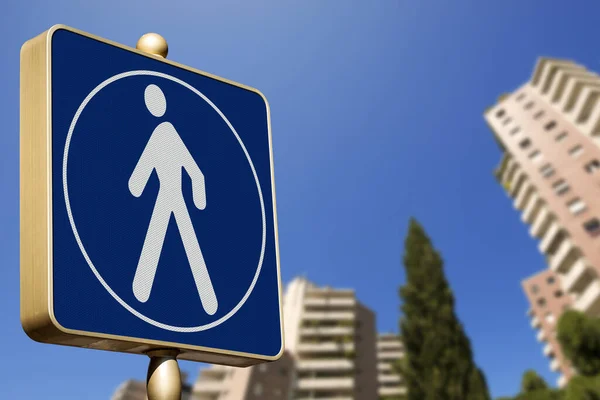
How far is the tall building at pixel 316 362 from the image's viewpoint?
4675 cm

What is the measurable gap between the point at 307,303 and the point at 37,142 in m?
59.5

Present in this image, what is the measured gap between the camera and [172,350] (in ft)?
3.45

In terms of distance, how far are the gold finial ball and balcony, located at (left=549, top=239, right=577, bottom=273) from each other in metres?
33.2

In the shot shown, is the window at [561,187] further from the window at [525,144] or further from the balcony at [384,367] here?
the balcony at [384,367]

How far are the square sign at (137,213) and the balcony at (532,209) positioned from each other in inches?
1467

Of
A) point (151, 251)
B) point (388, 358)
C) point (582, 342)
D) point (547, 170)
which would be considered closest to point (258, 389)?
point (582, 342)

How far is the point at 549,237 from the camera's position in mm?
32312

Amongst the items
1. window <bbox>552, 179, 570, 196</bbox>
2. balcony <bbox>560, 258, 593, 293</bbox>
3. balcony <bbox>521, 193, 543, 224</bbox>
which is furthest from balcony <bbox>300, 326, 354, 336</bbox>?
window <bbox>552, 179, 570, 196</bbox>

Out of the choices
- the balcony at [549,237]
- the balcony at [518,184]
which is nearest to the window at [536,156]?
the balcony at [518,184]

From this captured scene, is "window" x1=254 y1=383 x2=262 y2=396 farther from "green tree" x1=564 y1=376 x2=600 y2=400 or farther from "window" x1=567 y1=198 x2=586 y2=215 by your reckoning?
"window" x1=567 y1=198 x2=586 y2=215

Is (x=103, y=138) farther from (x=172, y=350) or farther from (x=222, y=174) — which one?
(x=172, y=350)

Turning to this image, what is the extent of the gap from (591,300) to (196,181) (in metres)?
32.3

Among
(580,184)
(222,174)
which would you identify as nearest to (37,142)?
(222,174)

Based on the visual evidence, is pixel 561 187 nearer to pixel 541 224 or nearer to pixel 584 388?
pixel 541 224
